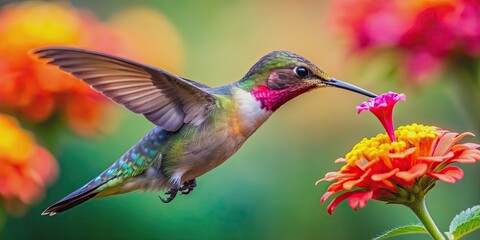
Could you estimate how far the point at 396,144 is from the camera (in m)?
1.12

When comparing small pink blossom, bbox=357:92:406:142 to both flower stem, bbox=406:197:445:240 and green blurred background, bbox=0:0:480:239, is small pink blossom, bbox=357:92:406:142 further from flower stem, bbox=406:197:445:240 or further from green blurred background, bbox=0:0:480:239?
green blurred background, bbox=0:0:480:239

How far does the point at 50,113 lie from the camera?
1960 mm

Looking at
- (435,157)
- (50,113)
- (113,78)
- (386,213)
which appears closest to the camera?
(435,157)

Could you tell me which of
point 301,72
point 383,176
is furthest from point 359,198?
point 301,72

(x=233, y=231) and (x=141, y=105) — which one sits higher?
(x=141, y=105)

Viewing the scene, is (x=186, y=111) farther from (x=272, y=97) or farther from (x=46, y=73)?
(x=46, y=73)

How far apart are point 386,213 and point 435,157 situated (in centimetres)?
129

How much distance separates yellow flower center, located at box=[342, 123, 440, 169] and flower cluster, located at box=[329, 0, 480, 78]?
1.56 feet

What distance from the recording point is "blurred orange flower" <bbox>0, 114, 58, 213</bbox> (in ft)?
5.55

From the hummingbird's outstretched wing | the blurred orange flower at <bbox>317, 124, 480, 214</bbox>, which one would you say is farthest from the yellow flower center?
the hummingbird's outstretched wing

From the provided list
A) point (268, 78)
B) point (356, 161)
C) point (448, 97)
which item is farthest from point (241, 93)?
point (448, 97)

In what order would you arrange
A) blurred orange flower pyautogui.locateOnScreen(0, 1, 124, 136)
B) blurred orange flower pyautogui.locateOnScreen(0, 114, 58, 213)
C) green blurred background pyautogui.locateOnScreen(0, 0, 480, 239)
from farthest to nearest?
green blurred background pyautogui.locateOnScreen(0, 0, 480, 239)
blurred orange flower pyautogui.locateOnScreen(0, 1, 124, 136)
blurred orange flower pyautogui.locateOnScreen(0, 114, 58, 213)

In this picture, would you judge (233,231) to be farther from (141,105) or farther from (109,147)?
(141,105)

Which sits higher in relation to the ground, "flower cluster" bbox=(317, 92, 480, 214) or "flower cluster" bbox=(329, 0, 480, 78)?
"flower cluster" bbox=(329, 0, 480, 78)
